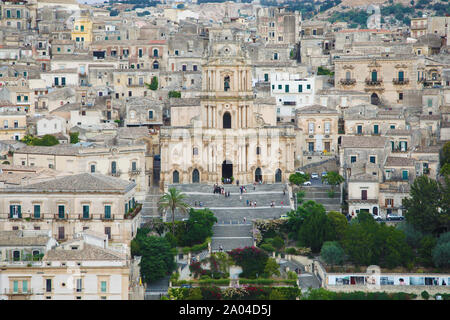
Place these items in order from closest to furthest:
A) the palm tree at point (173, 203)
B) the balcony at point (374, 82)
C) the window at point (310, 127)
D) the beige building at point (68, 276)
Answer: the beige building at point (68, 276)
the palm tree at point (173, 203)
the window at point (310, 127)
the balcony at point (374, 82)

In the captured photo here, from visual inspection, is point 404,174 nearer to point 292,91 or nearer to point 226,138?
point 226,138

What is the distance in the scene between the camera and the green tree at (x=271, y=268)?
69.4 metres

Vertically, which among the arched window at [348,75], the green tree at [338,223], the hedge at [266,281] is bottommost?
the hedge at [266,281]

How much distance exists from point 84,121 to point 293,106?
15.8 m

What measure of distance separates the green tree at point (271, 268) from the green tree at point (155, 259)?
5.30 metres

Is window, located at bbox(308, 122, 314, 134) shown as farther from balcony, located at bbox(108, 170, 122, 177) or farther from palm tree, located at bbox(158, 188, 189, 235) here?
palm tree, located at bbox(158, 188, 189, 235)

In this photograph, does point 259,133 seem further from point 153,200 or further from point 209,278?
point 209,278

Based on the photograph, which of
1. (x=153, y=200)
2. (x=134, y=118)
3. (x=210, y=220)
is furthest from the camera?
(x=134, y=118)

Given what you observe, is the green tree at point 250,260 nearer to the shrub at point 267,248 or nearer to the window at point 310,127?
the shrub at point 267,248

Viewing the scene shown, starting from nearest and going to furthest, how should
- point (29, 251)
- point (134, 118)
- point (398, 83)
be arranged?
1. point (29, 251)
2. point (134, 118)
3. point (398, 83)

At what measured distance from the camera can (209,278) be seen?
68750 mm

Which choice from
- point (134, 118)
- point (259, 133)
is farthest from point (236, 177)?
point (134, 118)

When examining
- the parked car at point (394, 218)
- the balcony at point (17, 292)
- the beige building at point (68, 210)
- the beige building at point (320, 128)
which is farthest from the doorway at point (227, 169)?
A: the balcony at point (17, 292)

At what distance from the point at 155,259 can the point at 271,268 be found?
630 centimetres
